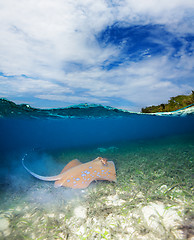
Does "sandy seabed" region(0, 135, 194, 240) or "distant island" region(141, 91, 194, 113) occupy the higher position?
"distant island" region(141, 91, 194, 113)

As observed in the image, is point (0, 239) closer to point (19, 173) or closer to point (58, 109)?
point (19, 173)

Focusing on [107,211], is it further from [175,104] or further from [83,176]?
[175,104]

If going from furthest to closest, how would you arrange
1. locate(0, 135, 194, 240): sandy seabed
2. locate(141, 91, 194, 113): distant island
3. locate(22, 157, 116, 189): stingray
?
locate(141, 91, 194, 113): distant island
locate(22, 157, 116, 189): stingray
locate(0, 135, 194, 240): sandy seabed

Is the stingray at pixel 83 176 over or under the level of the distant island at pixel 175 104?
under

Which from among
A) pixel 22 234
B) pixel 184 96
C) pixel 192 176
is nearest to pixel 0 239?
pixel 22 234

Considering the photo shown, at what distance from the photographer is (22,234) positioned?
10.0 ft

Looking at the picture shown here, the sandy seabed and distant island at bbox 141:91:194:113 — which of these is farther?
distant island at bbox 141:91:194:113

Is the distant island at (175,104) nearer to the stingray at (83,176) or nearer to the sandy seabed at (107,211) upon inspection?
the sandy seabed at (107,211)

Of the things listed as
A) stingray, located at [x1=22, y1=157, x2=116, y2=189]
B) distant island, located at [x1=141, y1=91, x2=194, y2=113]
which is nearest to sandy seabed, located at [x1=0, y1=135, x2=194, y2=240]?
stingray, located at [x1=22, y1=157, x2=116, y2=189]

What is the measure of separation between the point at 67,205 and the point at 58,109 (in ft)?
36.7

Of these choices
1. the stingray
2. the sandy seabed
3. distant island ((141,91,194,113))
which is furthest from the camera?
distant island ((141,91,194,113))

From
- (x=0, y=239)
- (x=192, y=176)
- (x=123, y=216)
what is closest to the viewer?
(x=0, y=239)

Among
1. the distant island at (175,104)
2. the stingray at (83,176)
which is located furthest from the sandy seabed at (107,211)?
the distant island at (175,104)

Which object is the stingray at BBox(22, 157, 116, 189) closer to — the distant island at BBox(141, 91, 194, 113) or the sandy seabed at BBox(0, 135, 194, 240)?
the sandy seabed at BBox(0, 135, 194, 240)
